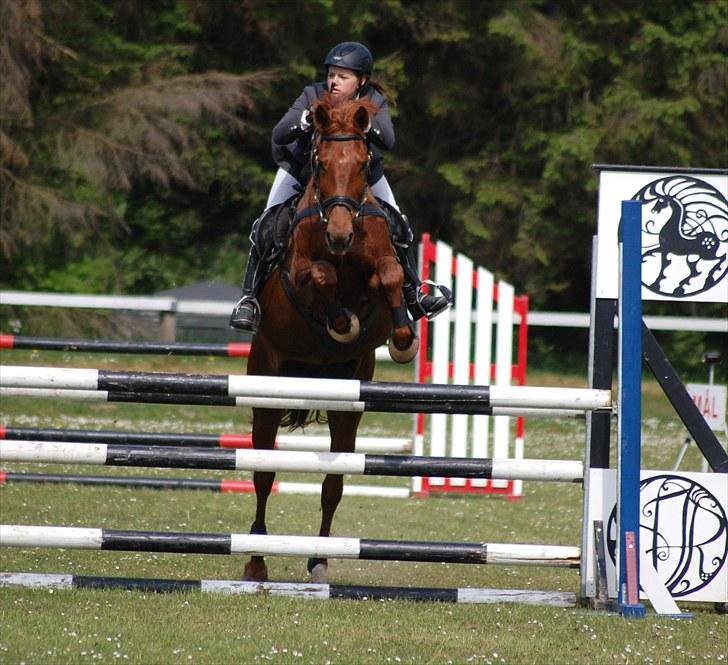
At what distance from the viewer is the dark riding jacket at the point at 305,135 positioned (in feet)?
18.2

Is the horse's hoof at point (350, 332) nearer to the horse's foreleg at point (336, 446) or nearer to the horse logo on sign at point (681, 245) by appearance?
the horse's foreleg at point (336, 446)

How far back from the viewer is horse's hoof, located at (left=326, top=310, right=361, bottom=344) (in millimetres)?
5535

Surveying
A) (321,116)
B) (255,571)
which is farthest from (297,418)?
(321,116)

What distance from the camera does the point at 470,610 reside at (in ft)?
16.6

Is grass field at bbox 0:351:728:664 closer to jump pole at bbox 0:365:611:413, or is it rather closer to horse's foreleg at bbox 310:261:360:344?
jump pole at bbox 0:365:611:413

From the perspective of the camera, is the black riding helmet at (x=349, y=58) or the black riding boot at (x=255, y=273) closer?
the black riding helmet at (x=349, y=58)

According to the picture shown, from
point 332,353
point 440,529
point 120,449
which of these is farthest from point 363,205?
point 440,529

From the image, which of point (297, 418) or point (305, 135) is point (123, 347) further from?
point (305, 135)

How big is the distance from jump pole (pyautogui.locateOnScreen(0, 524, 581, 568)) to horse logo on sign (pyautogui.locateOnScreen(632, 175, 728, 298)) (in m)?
1.31

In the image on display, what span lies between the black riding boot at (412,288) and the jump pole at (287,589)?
4.64ft

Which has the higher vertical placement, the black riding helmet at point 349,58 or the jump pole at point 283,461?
the black riding helmet at point 349,58

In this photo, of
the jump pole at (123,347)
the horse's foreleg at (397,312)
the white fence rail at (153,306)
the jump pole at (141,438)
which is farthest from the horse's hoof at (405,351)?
the white fence rail at (153,306)

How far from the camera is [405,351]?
577 cm

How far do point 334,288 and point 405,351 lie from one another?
0.53 meters
